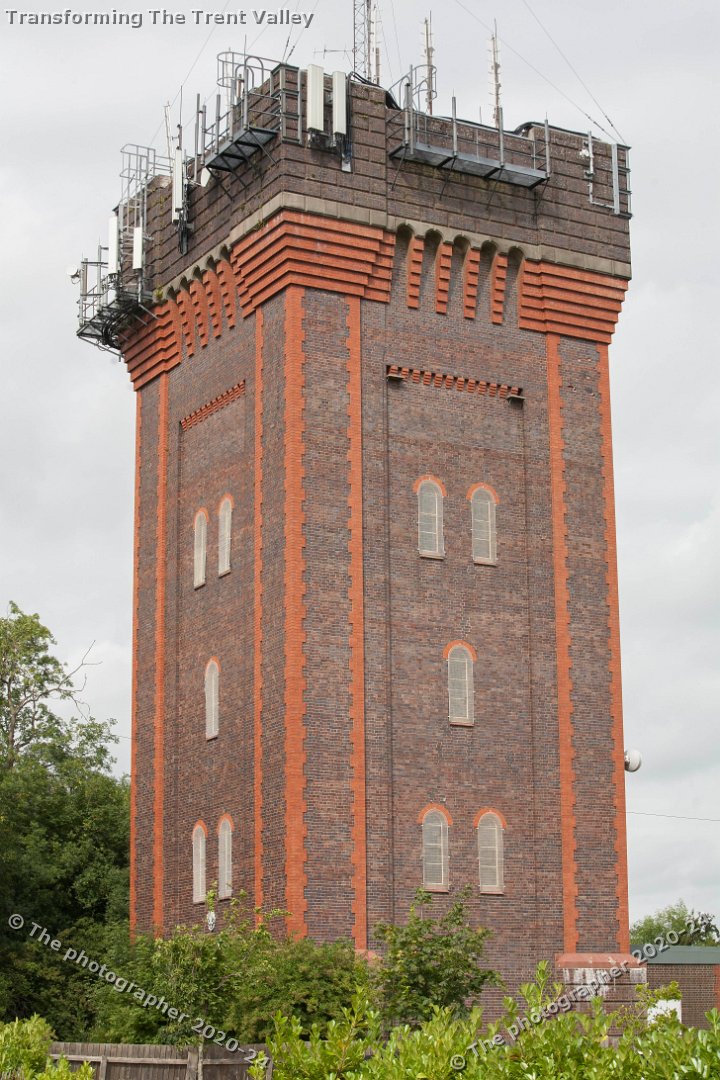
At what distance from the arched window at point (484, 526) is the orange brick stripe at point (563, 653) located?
5.05 feet

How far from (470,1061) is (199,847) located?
25.9 metres

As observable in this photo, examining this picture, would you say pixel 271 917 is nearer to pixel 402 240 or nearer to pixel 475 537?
pixel 475 537

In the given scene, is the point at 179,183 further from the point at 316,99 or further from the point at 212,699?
the point at 212,699

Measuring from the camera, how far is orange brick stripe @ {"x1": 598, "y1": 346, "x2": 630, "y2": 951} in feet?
129

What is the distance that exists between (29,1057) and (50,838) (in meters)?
30.0

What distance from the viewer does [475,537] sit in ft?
132

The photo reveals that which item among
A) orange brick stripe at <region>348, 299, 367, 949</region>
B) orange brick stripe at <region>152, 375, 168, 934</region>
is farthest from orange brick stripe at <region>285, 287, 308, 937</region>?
orange brick stripe at <region>152, 375, 168, 934</region>

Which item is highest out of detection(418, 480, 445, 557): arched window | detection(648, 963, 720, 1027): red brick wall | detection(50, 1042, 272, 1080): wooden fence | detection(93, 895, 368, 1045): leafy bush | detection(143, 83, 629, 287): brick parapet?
detection(143, 83, 629, 287): brick parapet

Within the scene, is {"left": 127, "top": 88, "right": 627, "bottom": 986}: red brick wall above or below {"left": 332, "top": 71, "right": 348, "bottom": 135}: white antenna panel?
below

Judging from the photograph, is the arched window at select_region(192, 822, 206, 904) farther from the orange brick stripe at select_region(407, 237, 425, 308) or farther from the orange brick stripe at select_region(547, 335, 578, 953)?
the orange brick stripe at select_region(407, 237, 425, 308)

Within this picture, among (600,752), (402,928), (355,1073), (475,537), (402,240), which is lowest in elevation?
(355,1073)

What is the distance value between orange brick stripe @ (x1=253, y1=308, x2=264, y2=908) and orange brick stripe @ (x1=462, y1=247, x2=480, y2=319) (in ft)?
16.1

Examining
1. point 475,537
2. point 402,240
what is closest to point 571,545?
point 475,537

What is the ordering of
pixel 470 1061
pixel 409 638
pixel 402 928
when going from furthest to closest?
pixel 409 638, pixel 402 928, pixel 470 1061
